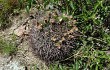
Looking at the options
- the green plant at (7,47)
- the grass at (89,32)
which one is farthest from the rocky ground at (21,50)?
the grass at (89,32)

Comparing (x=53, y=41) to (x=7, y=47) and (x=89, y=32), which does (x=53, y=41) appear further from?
(x=7, y=47)

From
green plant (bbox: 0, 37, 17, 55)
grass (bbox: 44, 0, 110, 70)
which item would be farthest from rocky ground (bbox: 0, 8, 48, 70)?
grass (bbox: 44, 0, 110, 70)

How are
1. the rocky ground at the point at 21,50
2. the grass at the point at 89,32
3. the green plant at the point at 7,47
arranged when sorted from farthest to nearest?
the green plant at the point at 7,47 → the rocky ground at the point at 21,50 → the grass at the point at 89,32

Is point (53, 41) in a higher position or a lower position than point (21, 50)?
higher

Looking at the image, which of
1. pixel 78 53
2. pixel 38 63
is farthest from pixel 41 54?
pixel 78 53

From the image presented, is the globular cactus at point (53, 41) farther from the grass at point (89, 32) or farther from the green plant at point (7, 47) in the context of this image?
the green plant at point (7, 47)

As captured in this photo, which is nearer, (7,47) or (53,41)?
(53,41)

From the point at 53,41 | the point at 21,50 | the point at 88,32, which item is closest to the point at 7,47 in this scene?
the point at 21,50

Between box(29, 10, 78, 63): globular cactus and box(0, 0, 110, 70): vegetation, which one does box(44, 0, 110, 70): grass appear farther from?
box(29, 10, 78, 63): globular cactus
